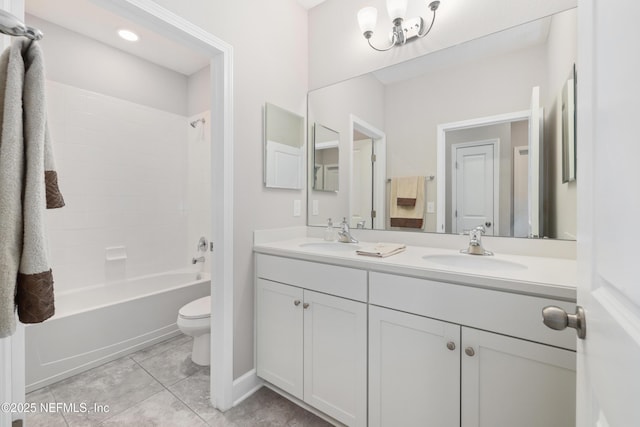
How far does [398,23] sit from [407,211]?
110 cm

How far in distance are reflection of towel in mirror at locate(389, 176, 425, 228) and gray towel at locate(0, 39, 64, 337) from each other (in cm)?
156

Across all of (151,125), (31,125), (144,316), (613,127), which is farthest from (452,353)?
(151,125)

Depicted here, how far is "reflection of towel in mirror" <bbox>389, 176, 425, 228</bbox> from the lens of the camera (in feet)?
5.40

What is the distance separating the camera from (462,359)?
995 mm

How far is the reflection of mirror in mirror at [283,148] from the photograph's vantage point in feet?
5.87

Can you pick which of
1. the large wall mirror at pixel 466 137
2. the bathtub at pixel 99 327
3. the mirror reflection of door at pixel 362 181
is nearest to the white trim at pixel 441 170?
the large wall mirror at pixel 466 137

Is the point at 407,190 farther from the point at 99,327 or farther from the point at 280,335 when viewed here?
the point at 99,327

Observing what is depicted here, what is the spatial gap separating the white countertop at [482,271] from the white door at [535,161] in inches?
7.0

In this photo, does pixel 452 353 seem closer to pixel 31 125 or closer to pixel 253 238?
pixel 253 238

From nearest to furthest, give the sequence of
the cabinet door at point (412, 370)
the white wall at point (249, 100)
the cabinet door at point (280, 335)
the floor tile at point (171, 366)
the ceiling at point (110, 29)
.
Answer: the cabinet door at point (412, 370)
the cabinet door at point (280, 335)
the white wall at point (249, 100)
the floor tile at point (171, 366)
the ceiling at point (110, 29)

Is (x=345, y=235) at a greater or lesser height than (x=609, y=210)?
lesser

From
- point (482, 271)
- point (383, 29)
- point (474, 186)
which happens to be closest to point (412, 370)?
point (482, 271)

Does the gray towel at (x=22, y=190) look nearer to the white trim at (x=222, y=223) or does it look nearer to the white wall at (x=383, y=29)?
the white trim at (x=222, y=223)

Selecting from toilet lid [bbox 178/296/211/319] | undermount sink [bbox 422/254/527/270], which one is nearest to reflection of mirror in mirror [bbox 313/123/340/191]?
undermount sink [bbox 422/254/527/270]
